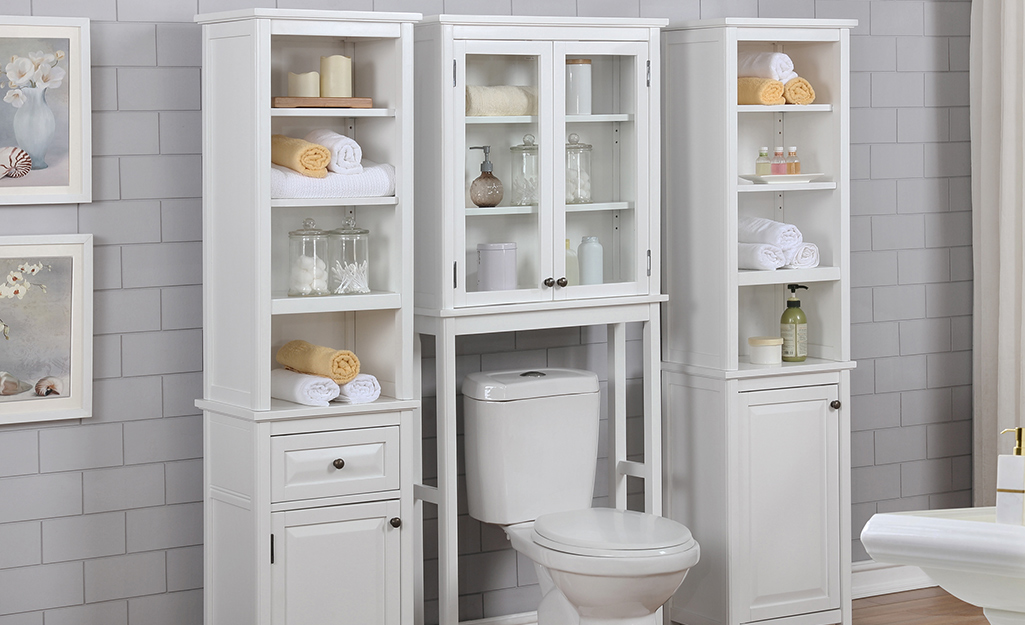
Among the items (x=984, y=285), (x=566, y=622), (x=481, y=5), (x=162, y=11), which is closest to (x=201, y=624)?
(x=566, y=622)

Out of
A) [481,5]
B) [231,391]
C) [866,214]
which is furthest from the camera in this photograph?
[866,214]

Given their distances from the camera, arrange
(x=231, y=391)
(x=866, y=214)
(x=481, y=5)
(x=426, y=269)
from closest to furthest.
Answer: (x=231, y=391), (x=426, y=269), (x=481, y=5), (x=866, y=214)

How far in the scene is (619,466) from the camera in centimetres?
357

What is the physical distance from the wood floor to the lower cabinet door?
1.73 metres

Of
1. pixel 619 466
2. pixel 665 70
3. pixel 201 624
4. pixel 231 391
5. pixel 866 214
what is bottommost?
pixel 201 624

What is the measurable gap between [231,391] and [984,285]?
2640mm

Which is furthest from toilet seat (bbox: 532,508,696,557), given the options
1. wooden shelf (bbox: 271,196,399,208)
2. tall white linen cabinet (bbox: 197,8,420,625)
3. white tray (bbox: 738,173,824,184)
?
white tray (bbox: 738,173,824,184)

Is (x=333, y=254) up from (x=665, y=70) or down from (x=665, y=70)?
down

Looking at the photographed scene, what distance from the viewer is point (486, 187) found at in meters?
3.23

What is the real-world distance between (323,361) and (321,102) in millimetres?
657

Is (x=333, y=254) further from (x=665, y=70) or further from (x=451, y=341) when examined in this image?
(x=665, y=70)

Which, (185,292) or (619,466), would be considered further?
(619,466)

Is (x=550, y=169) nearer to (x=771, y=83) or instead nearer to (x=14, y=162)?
(x=771, y=83)

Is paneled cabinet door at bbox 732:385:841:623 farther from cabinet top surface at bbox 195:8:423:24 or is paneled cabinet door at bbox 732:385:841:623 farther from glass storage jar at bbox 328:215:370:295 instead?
cabinet top surface at bbox 195:8:423:24
